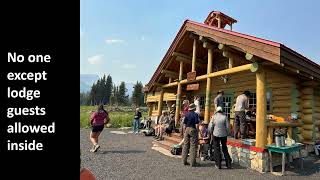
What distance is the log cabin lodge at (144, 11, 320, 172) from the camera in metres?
8.58

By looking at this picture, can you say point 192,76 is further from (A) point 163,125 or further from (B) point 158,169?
(B) point 158,169

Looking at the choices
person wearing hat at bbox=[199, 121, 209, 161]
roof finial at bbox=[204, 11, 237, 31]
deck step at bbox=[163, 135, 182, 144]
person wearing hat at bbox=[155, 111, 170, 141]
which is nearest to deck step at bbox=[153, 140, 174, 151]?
deck step at bbox=[163, 135, 182, 144]

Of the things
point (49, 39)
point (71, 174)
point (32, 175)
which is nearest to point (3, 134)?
point (32, 175)

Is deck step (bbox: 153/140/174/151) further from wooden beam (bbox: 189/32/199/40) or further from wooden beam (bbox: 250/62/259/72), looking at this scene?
wooden beam (bbox: 250/62/259/72)

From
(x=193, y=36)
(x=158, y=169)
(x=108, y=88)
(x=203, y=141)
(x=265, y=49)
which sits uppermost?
(x=108, y=88)

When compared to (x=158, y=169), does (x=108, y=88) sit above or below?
above

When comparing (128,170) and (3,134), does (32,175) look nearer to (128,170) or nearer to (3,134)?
(3,134)

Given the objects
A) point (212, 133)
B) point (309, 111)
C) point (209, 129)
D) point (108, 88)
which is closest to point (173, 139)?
point (209, 129)

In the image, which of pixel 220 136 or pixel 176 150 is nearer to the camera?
pixel 220 136

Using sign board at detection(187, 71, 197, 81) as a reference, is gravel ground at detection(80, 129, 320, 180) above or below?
below

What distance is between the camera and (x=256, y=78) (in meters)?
9.49

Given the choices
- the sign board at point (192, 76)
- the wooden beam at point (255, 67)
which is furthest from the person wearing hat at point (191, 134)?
the sign board at point (192, 76)

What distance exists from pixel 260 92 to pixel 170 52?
745 centimetres

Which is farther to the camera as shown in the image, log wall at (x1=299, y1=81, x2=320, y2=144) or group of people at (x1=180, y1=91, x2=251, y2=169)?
log wall at (x1=299, y1=81, x2=320, y2=144)
